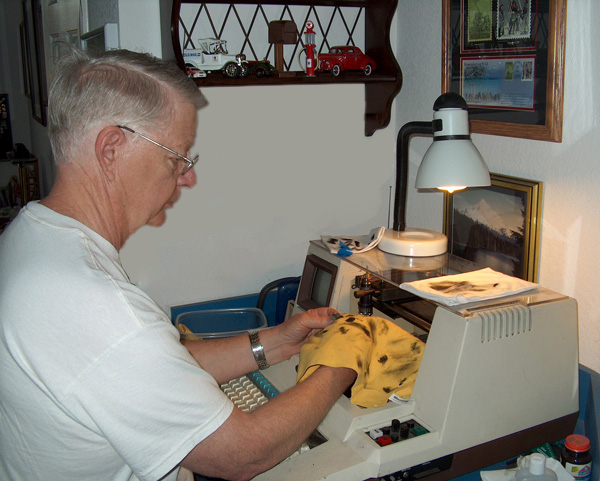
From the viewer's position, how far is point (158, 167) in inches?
33.6

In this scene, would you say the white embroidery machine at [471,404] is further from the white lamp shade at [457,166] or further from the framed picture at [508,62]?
the framed picture at [508,62]

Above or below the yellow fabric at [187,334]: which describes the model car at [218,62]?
above

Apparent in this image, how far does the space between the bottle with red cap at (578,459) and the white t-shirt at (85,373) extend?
0.59 m

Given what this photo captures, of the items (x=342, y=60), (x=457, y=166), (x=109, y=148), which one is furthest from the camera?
(x=342, y=60)

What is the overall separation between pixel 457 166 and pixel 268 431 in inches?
24.3

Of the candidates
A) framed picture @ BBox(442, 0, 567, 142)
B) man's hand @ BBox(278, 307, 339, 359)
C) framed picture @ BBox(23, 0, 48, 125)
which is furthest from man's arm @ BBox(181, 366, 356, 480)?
framed picture @ BBox(23, 0, 48, 125)

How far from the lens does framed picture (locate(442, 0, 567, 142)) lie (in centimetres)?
113

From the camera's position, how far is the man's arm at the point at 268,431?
0.74 meters

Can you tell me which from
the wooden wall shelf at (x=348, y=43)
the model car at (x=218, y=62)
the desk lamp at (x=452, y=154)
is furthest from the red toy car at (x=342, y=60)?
the desk lamp at (x=452, y=154)

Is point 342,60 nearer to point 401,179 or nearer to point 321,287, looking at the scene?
point 401,179

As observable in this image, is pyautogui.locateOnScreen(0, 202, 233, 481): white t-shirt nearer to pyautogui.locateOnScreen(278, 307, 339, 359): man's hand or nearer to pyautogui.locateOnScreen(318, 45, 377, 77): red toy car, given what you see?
pyautogui.locateOnScreen(278, 307, 339, 359): man's hand

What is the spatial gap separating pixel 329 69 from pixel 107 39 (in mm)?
577

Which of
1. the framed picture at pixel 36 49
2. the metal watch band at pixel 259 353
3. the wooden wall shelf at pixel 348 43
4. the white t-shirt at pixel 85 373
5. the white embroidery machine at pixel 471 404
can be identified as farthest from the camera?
the framed picture at pixel 36 49

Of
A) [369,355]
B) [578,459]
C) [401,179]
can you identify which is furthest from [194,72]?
[578,459]
